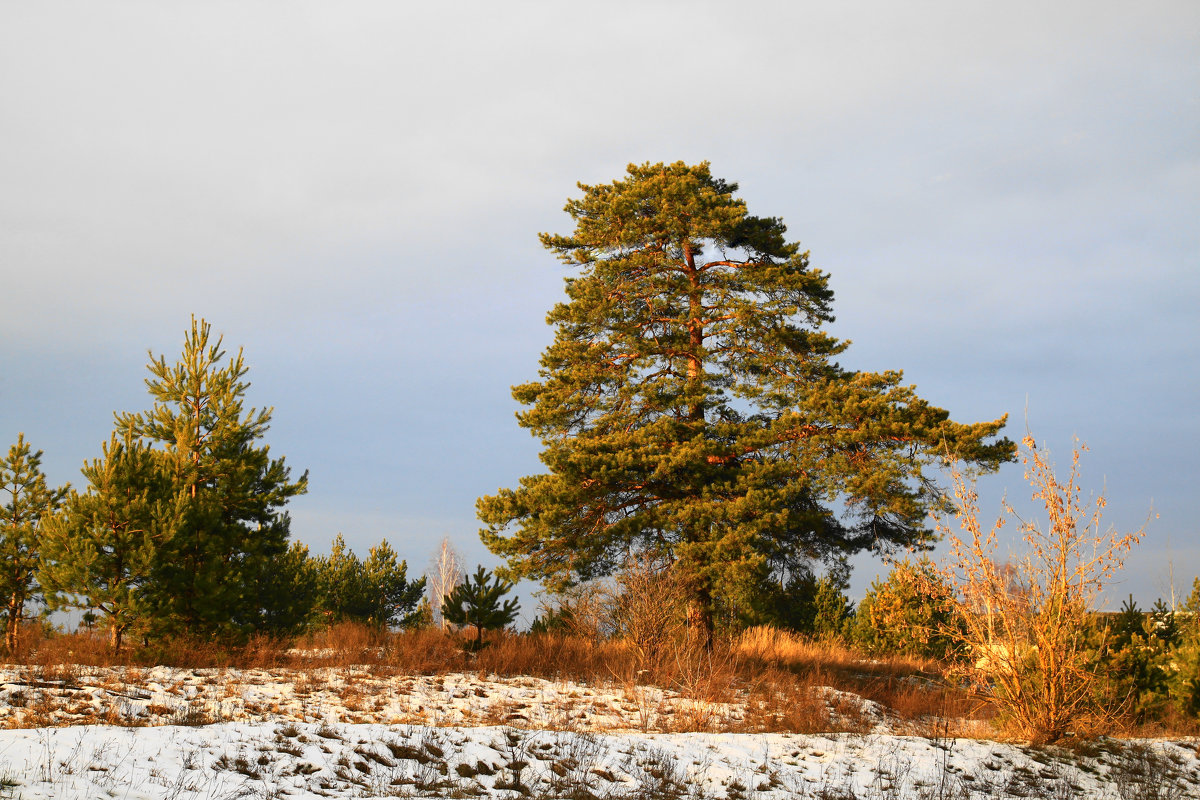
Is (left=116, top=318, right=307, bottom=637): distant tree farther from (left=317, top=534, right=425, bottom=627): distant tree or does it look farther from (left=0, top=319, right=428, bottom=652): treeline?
(left=317, top=534, right=425, bottom=627): distant tree

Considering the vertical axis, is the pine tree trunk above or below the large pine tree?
below

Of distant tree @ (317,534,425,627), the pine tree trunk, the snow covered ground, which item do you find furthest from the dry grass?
distant tree @ (317,534,425,627)

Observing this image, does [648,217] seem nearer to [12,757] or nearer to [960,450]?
→ [960,450]

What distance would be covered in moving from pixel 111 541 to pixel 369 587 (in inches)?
628

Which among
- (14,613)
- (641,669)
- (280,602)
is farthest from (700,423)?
(14,613)

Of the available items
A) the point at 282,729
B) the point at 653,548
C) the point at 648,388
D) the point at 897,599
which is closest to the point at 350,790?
the point at 282,729

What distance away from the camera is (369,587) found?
28969 mm

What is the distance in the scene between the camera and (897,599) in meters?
21.6

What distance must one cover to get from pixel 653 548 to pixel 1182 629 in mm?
10745

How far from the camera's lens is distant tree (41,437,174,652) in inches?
523

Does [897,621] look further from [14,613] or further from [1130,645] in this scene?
[14,613]

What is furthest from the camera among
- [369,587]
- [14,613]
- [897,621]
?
[369,587]

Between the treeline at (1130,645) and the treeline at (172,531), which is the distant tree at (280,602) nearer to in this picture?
the treeline at (172,531)

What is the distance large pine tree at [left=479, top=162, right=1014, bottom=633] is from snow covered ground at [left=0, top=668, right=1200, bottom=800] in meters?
5.31
